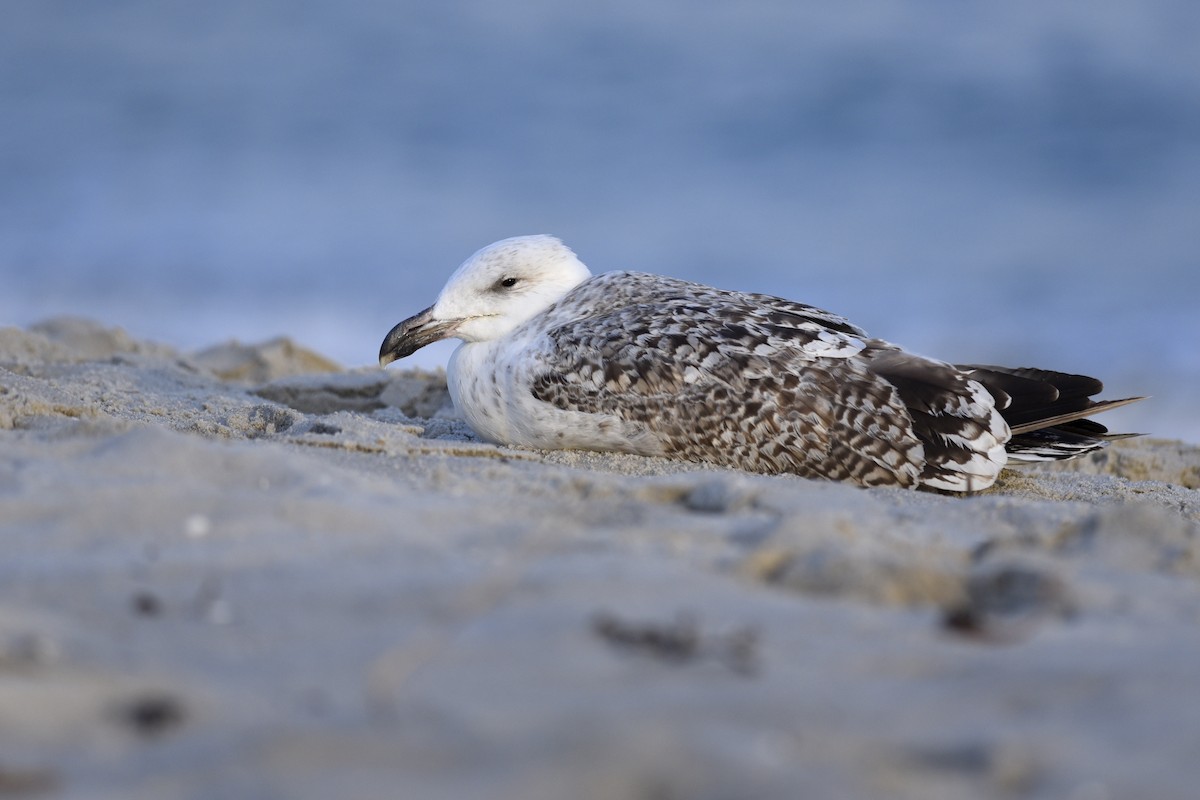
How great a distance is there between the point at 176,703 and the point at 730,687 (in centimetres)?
87

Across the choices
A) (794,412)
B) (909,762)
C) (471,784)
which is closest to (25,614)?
(471,784)

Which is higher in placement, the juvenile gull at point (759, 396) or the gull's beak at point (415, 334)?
the gull's beak at point (415, 334)

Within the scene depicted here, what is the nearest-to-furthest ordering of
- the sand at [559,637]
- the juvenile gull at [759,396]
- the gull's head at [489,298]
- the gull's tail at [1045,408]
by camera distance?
the sand at [559,637] < the juvenile gull at [759,396] < the gull's tail at [1045,408] < the gull's head at [489,298]

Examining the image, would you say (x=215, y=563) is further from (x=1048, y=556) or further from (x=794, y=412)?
(x=794, y=412)

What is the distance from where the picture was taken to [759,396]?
4.50m

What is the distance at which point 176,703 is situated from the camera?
180 cm

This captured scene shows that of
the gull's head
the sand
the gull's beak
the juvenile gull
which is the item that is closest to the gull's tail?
the juvenile gull

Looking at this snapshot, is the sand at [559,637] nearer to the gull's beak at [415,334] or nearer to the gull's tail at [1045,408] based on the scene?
the gull's tail at [1045,408]

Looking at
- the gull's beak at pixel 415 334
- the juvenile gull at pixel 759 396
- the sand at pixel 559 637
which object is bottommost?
the sand at pixel 559 637

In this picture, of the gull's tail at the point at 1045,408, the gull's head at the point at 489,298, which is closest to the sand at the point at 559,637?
the gull's tail at the point at 1045,408

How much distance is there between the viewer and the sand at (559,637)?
168 cm

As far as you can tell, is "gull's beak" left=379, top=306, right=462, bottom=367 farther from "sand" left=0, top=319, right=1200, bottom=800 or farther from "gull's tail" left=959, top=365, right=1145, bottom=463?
"gull's tail" left=959, top=365, right=1145, bottom=463

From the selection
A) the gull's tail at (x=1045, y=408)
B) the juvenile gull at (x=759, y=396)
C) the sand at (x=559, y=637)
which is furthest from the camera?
the gull's tail at (x=1045, y=408)

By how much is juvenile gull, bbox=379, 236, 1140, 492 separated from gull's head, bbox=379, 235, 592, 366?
0.14m
